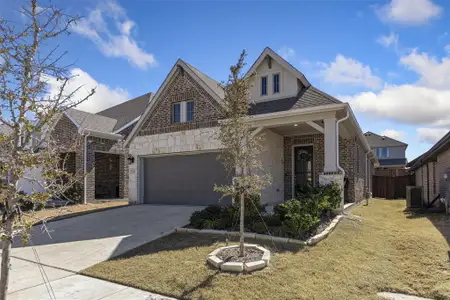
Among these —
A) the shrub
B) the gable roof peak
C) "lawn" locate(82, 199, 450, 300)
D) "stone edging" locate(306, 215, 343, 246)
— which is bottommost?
"lawn" locate(82, 199, 450, 300)

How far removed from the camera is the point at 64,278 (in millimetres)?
5340

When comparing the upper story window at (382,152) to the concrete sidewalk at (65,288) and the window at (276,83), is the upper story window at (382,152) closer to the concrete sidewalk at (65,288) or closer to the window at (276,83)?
the window at (276,83)

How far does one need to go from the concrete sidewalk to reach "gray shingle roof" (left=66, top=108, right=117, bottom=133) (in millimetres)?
12427

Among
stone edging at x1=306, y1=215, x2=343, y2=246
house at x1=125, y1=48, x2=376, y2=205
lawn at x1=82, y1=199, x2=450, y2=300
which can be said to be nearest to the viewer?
lawn at x1=82, y1=199, x2=450, y2=300

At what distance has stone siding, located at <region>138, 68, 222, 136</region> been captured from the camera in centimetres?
1291

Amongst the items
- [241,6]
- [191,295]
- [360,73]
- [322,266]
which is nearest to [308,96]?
[360,73]

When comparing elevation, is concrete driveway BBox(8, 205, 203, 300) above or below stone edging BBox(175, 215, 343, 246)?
below

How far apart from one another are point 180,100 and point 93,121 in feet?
24.1

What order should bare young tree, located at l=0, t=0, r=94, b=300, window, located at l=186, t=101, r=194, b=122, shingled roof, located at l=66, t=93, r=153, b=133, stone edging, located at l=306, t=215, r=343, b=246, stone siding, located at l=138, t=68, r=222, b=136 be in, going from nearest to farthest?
bare young tree, located at l=0, t=0, r=94, b=300
stone edging, located at l=306, t=215, r=343, b=246
stone siding, located at l=138, t=68, r=222, b=136
window, located at l=186, t=101, r=194, b=122
shingled roof, located at l=66, t=93, r=153, b=133

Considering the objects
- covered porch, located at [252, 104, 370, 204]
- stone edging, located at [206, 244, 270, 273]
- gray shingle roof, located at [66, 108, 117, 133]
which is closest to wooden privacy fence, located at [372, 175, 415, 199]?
covered porch, located at [252, 104, 370, 204]

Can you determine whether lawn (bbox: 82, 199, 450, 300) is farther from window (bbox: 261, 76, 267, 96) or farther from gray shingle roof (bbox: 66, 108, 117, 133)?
gray shingle roof (bbox: 66, 108, 117, 133)

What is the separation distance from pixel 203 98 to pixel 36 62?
9921 millimetres

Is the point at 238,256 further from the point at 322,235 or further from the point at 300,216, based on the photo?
the point at 322,235

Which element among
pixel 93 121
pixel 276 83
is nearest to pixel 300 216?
pixel 276 83
